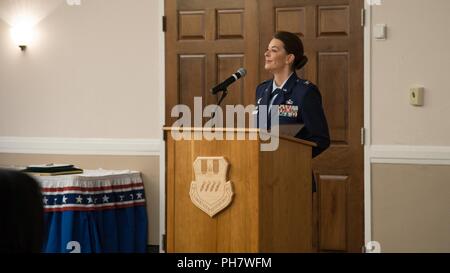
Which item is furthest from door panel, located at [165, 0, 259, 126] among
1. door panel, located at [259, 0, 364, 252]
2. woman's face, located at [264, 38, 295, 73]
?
woman's face, located at [264, 38, 295, 73]

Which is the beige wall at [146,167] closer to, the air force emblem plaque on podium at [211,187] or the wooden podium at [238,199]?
the wooden podium at [238,199]

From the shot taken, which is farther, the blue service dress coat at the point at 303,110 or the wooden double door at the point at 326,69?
the wooden double door at the point at 326,69

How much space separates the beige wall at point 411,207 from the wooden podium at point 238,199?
2.34m

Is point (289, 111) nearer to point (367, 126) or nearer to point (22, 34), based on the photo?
point (367, 126)

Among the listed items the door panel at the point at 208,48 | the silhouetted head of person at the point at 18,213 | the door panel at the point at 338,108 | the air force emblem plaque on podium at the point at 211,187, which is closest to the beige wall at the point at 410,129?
the door panel at the point at 338,108

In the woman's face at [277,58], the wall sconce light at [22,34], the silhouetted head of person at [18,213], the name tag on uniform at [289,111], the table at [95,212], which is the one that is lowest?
the table at [95,212]

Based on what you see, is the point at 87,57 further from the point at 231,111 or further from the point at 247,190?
the point at 247,190

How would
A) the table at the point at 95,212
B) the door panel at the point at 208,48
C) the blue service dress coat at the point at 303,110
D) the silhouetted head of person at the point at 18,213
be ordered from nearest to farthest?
the silhouetted head of person at the point at 18,213
the blue service dress coat at the point at 303,110
the table at the point at 95,212
the door panel at the point at 208,48

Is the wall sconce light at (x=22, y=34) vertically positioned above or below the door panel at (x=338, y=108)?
above

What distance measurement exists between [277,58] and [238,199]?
1.17 m

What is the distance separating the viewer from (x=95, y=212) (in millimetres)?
5742

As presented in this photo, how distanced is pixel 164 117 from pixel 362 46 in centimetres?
162

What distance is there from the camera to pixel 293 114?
4.18 metres

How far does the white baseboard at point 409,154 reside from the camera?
5.73m
